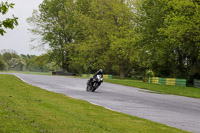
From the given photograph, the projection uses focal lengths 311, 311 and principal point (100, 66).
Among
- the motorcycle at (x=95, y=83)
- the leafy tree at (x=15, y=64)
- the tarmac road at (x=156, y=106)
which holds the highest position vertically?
the leafy tree at (x=15, y=64)

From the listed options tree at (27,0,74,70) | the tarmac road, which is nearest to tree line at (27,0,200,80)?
tree at (27,0,74,70)

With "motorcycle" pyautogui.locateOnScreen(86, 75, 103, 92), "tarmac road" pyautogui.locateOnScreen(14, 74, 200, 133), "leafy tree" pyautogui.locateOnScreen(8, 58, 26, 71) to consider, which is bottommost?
"tarmac road" pyautogui.locateOnScreen(14, 74, 200, 133)

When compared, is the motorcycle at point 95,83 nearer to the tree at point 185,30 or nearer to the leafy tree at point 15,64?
the tree at point 185,30

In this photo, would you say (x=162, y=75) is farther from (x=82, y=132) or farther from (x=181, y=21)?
(x=82, y=132)

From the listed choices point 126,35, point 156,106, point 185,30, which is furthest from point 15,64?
point 156,106

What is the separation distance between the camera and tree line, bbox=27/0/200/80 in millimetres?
35594

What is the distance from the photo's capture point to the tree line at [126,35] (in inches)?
1401

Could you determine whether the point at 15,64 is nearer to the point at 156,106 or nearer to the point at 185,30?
the point at 185,30

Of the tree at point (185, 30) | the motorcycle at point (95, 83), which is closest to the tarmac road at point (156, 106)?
the motorcycle at point (95, 83)

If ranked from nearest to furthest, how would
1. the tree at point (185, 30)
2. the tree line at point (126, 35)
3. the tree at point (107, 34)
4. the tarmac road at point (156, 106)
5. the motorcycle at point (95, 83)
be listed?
the tarmac road at point (156, 106)
the motorcycle at point (95, 83)
the tree at point (185, 30)
the tree line at point (126, 35)
the tree at point (107, 34)

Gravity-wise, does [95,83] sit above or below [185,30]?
below

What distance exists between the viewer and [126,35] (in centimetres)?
4959

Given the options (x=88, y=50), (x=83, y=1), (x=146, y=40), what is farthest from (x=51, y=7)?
(x=146, y=40)

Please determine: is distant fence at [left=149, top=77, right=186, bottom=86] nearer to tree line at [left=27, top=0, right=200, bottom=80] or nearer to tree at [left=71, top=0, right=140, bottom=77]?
tree line at [left=27, top=0, right=200, bottom=80]
